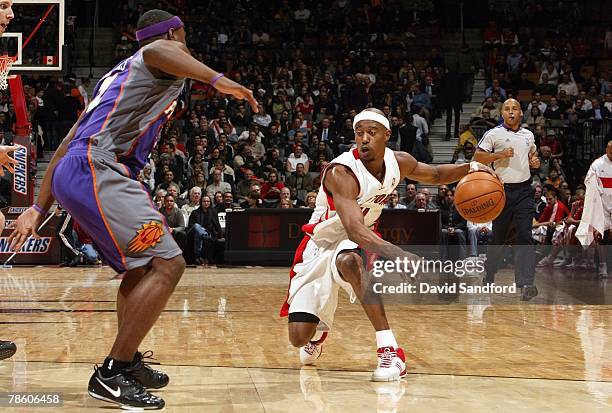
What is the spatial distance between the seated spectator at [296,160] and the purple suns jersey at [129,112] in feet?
39.3

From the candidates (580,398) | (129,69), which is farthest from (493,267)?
(129,69)

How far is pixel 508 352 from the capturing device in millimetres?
5492

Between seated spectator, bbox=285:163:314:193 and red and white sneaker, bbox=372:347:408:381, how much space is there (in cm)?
1098

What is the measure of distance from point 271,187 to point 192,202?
141 centimetres

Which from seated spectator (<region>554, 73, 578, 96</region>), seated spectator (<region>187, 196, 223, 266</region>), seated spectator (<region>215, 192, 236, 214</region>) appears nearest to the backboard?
seated spectator (<region>187, 196, 223, 266</region>)

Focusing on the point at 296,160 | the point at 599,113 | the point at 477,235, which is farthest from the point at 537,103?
the point at 477,235

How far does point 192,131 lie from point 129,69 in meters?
13.5

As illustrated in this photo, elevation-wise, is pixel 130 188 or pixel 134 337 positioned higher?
pixel 130 188

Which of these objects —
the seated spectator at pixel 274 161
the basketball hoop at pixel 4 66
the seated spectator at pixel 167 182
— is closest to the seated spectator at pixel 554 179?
the seated spectator at pixel 274 161

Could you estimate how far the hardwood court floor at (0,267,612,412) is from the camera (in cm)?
397

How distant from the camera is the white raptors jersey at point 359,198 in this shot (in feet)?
16.6

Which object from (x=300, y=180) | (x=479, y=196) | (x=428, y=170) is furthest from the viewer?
(x=300, y=180)

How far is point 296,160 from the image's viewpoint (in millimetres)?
16453

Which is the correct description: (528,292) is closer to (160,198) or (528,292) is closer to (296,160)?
(160,198)
